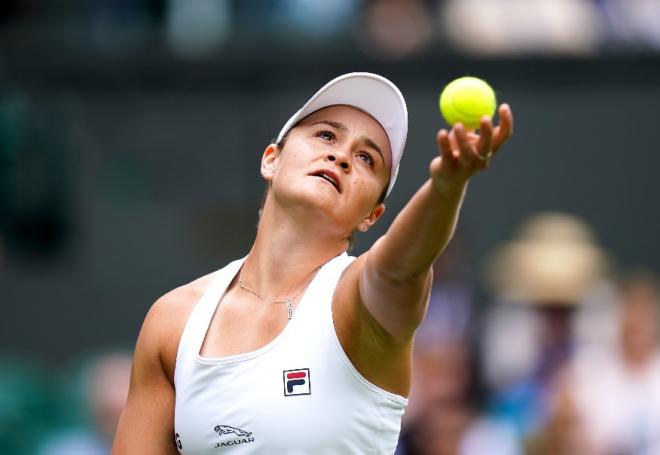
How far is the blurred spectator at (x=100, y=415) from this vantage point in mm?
7465

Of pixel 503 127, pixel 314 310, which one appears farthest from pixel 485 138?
→ pixel 314 310

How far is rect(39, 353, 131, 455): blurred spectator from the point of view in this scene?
24.5 feet

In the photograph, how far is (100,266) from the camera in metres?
11.3

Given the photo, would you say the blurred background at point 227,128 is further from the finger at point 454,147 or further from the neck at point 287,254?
the finger at point 454,147

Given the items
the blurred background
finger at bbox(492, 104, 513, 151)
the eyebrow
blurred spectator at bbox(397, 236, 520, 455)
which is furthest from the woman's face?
the blurred background

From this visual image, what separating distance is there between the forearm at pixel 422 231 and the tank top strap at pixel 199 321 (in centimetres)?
66

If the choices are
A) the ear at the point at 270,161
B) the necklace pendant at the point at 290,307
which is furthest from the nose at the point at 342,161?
the necklace pendant at the point at 290,307

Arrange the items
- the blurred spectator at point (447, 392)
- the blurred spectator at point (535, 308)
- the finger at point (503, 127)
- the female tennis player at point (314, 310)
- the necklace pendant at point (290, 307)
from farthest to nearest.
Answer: the blurred spectator at point (535, 308) → the blurred spectator at point (447, 392) → the necklace pendant at point (290, 307) → the female tennis player at point (314, 310) → the finger at point (503, 127)

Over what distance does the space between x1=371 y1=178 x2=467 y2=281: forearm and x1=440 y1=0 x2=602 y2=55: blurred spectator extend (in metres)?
7.54

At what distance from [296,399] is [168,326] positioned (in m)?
0.54

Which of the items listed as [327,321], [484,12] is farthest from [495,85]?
[327,321]

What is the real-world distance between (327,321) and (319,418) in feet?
0.84

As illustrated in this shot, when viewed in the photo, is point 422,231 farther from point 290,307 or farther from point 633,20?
point 633,20

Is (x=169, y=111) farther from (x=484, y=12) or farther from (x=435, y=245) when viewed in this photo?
(x=435, y=245)
